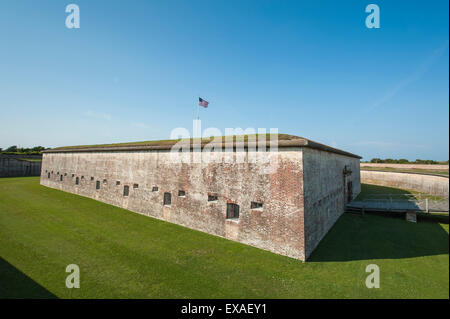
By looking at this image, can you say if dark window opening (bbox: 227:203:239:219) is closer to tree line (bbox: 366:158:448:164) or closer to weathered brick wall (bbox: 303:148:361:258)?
weathered brick wall (bbox: 303:148:361:258)

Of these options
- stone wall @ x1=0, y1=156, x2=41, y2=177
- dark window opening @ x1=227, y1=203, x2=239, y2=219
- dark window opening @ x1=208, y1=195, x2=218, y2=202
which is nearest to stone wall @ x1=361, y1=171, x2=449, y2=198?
dark window opening @ x1=227, y1=203, x2=239, y2=219

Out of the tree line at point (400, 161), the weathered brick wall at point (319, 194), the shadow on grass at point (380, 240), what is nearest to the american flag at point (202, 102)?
the weathered brick wall at point (319, 194)

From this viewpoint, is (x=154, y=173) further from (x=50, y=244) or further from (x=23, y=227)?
(x=23, y=227)

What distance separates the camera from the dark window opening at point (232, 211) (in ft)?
34.1

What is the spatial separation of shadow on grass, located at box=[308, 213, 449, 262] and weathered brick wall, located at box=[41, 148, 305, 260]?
6.68 ft

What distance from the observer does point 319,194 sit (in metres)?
9.98

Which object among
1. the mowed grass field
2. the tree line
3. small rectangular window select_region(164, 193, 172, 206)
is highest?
the tree line

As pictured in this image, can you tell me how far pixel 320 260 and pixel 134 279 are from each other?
23.7 feet

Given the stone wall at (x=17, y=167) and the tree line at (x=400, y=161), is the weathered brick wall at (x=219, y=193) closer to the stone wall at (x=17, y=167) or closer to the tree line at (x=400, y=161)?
the stone wall at (x=17, y=167)

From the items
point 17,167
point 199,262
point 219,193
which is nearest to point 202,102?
point 219,193

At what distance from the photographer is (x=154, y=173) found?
554 inches

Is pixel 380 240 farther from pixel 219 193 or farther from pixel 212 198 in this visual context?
pixel 212 198

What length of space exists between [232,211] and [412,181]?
28535 mm

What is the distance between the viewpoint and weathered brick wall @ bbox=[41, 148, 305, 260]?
8.45 m
